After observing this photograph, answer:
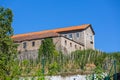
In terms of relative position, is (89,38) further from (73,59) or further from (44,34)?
(73,59)

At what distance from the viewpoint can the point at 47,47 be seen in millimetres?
43875

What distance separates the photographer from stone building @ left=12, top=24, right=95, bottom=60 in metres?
45.4

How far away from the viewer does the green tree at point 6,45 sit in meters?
16.1

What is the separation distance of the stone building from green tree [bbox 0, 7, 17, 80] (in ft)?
84.5

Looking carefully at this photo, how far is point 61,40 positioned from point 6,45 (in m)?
28.3

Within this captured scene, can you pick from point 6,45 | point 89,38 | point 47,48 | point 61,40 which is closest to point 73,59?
point 47,48

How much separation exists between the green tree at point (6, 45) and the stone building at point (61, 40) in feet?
84.5

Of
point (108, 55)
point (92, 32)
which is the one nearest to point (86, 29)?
point (92, 32)

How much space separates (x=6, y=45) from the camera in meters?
17.1

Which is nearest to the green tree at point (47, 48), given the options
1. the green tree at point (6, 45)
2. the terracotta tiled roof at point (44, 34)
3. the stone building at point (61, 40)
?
the stone building at point (61, 40)

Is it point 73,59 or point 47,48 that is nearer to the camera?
point 73,59

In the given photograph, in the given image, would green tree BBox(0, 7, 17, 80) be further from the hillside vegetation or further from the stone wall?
the stone wall

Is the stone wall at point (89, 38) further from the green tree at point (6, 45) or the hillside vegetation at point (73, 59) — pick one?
the green tree at point (6, 45)

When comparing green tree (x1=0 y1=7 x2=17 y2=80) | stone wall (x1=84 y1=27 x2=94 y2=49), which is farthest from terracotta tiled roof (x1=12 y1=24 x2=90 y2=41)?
green tree (x1=0 y1=7 x2=17 y2=80)
